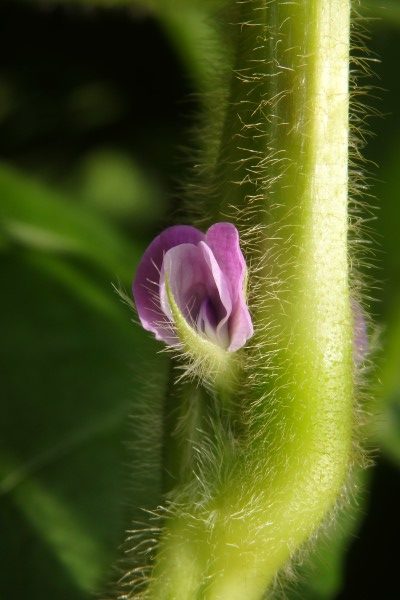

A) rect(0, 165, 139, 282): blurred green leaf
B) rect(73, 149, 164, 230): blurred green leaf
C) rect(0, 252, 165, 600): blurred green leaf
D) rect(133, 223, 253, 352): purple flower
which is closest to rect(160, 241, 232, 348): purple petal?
rect(133, 223, 253, 352): purple flower

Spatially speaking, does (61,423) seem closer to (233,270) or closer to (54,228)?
(54,228)

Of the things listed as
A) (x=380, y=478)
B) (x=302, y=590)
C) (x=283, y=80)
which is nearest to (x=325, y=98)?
(x=283, y=80)

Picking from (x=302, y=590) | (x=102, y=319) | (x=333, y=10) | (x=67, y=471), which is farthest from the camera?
(x=102, y=319)

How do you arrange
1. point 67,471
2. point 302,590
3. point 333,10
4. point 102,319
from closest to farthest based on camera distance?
point 333,10 < point 302,590 < point 67,471 < point 102,319

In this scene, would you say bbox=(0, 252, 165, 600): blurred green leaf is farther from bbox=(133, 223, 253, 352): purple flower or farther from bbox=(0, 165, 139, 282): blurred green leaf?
bbox=(133, 223, 253, 352): purple flower

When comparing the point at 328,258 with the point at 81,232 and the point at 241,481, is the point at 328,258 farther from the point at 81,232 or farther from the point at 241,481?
the point at 81,232

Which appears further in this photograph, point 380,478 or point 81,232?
point 81,232

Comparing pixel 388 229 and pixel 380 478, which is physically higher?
pixel 388 229
